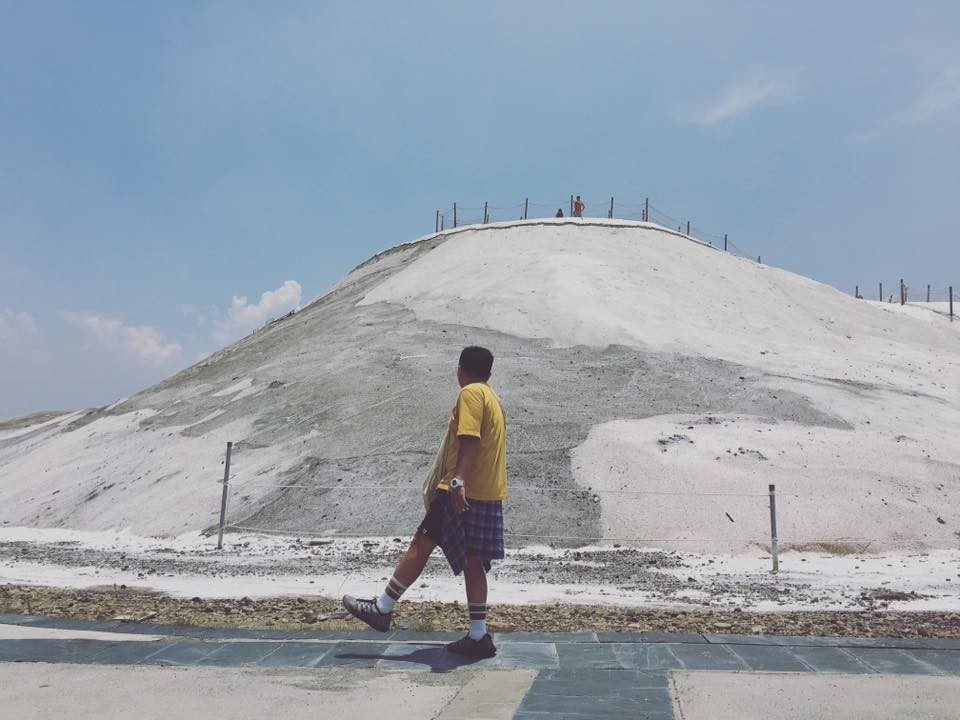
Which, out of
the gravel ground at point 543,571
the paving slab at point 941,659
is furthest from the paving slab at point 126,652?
the paving slab at point 941,659

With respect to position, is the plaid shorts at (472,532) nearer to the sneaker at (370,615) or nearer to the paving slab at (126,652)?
the sneaker at (370,615)

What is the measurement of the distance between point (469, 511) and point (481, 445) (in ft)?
1.34

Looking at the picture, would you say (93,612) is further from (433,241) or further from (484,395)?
(433,241)

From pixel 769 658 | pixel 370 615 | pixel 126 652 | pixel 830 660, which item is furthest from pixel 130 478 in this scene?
pixel 830 660

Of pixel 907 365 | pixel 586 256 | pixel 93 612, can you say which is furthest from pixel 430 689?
pixel 586 256

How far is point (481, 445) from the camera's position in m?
4.87

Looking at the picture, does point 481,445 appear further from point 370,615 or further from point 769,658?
point 769,658

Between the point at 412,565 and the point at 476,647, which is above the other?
the point at 412,565

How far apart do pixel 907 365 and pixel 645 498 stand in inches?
477

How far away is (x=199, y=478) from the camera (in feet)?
48.9

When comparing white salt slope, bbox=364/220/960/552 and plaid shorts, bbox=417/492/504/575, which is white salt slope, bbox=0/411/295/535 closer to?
white salt slope, bbox=364/220/960/552

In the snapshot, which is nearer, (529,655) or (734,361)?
(529,655)

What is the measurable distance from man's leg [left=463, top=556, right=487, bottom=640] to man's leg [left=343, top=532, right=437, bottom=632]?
29 cm

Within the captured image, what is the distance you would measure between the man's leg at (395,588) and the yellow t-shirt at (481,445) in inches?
17.7
